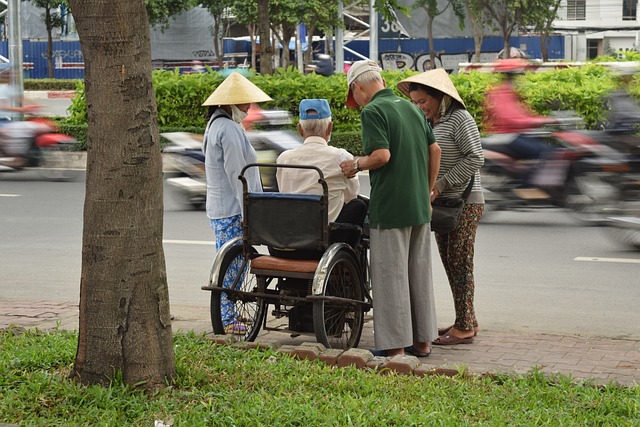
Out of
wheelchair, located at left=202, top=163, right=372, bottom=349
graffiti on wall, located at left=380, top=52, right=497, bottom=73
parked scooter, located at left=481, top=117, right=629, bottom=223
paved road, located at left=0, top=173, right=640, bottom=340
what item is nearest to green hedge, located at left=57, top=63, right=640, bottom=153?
paved road, located at left=0, top=173, right=640, bottom=340

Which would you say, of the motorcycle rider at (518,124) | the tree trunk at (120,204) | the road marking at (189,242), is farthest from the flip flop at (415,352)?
the motorcycle rider at (518,124)

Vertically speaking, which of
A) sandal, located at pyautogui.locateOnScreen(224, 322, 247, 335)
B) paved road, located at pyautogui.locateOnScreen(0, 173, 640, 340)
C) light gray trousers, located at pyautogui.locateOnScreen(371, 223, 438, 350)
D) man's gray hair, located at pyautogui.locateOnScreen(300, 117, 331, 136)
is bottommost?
paved road, located at pyautogui.locateOnScreen(0, 173, 640, 340)

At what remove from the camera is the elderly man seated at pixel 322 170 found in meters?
6.00

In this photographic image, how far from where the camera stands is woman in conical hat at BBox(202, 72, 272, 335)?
659 centimetres

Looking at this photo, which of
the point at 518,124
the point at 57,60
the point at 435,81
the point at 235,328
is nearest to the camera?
the point at 435,81

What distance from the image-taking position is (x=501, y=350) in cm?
610

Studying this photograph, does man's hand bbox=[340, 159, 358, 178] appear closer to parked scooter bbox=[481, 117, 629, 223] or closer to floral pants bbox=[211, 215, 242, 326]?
floral pants bbox=[211, 215, 242, 326]

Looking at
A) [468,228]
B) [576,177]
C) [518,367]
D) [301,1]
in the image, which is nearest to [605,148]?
[576,177]

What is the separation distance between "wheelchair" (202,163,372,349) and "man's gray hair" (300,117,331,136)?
271 mm

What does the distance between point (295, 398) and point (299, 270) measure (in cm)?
135

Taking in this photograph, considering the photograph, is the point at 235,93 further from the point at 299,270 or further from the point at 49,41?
the point at 49,41

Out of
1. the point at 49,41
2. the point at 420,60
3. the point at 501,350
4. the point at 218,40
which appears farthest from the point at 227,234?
the point at 218,40

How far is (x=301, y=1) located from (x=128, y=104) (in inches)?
1472

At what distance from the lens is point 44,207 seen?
1303 centimetres
